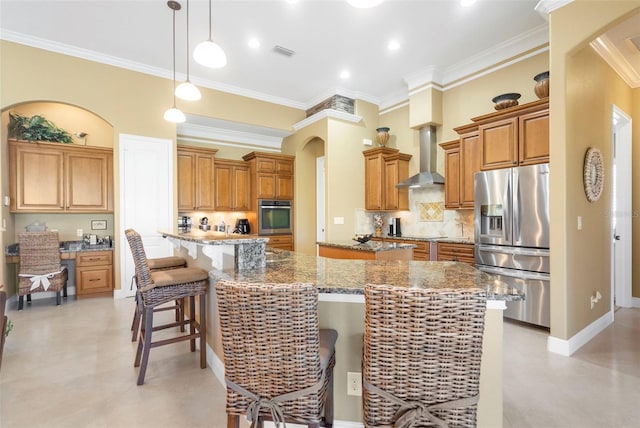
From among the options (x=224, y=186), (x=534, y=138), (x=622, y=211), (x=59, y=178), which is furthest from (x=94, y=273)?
(x=622, y=211)

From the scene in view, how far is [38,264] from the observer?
3895 mm

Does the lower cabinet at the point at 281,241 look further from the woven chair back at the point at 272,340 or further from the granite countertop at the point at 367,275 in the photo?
the woven chair back at the point at 272,340

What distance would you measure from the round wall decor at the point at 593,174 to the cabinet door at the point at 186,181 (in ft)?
18.1

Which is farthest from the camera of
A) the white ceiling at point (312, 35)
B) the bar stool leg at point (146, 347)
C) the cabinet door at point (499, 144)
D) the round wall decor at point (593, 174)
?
the cabinet door at point (499, 144)

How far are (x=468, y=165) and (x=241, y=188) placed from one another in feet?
13.7

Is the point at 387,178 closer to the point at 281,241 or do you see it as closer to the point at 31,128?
the point at 281,241

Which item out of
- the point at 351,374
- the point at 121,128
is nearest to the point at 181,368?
the point at 351,374

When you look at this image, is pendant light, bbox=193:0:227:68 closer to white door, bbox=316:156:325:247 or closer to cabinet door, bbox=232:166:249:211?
cabinet door, bbox=232:166:249:211

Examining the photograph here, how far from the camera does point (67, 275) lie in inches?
173

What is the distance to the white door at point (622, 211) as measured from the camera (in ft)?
12.9

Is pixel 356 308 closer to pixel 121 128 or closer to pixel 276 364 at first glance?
pixel 276 364

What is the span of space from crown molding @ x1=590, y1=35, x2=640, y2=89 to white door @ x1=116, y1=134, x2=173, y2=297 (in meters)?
5.69

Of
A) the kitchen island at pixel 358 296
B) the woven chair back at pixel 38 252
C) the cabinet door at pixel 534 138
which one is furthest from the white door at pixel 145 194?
the cabinet door at pixel 534 138

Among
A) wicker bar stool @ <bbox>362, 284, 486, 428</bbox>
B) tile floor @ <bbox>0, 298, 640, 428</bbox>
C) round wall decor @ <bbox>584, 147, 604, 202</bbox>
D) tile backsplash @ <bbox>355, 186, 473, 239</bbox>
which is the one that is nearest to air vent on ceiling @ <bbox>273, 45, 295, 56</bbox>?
tile backsplash @ <bbox>355, 186, 473, 239</bbox>
